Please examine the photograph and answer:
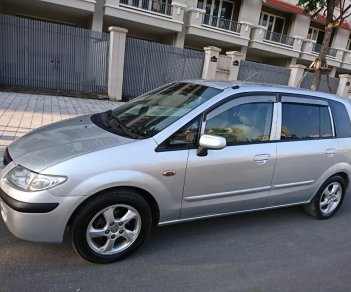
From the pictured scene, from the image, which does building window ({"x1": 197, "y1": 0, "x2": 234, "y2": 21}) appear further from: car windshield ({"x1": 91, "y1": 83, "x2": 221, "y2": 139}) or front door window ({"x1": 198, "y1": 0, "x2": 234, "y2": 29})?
car windshield ({"x1": 91, "y1": 83, "x2": 221, "y2": 139})

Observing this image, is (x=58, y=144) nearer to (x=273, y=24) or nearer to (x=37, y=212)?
(x=37, y=212)

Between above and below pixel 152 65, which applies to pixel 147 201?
below

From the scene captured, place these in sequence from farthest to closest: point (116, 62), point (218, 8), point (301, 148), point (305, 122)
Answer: point (218, 8) < point (116, 62) < point (305, 122) < point (301, 148)

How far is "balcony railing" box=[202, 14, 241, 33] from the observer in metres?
20.9

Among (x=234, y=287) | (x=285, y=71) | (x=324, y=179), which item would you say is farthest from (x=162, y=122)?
(x=285, y=71)

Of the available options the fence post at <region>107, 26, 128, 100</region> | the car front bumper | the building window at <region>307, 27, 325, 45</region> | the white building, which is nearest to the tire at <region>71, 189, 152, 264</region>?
the car front bumper

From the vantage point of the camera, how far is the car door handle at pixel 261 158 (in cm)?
338

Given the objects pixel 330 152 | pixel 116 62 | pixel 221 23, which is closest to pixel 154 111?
pixel 330 152

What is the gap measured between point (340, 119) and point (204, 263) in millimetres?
2684

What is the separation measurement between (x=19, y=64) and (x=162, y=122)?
10892mm

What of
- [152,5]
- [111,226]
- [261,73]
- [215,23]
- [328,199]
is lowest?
[328,199]

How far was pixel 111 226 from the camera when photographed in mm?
2787

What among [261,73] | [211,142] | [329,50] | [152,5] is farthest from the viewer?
[329,50]

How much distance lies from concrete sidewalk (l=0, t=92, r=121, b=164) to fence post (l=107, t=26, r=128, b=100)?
0.76 meters
